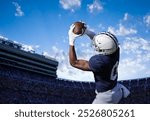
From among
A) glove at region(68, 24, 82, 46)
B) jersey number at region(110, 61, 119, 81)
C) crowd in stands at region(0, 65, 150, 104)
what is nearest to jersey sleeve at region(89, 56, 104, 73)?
jersey number at region(110, 61, 119, 81)

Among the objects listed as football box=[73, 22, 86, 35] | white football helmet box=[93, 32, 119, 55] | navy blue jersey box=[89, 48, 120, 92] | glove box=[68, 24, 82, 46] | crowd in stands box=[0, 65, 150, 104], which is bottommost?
navy blue jersey box=[89, 48, 120, 92]

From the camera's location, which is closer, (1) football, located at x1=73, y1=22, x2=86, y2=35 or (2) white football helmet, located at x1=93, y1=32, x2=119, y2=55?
(2) white football helmet, located at x1=93, y1=32, x2=119, y2=55

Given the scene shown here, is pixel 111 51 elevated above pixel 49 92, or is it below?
below

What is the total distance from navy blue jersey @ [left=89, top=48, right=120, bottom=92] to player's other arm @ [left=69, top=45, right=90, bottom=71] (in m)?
0.12

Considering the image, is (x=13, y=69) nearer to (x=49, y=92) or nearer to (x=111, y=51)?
(x=49, y=92)

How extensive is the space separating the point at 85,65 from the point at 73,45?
348 mm

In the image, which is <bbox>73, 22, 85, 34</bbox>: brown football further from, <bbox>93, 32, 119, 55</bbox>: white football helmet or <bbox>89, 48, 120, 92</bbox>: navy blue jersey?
<bbox>89, 48, 120, 92</bbox>: navy blue jersey

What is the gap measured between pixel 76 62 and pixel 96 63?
1.05 ft

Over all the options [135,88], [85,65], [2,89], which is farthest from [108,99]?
[135,88]

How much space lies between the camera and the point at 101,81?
450 cm

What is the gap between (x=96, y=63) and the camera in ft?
13.7

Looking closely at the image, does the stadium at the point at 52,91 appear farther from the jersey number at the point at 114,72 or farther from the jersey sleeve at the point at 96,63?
the jersey sleeve at the point at 96,63

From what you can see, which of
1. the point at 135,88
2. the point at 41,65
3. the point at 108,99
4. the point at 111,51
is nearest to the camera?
the point at 111,51

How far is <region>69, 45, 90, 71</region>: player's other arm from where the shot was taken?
427 cm
